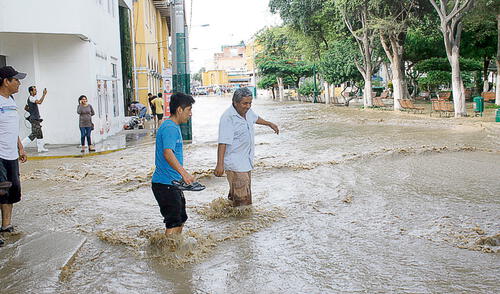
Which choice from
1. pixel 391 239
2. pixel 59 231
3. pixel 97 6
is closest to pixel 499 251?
pixel 391 239

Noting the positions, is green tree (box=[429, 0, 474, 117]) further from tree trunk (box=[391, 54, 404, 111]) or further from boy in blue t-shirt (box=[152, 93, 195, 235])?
boy in blue t-shirt (box=[152, 93, 195, 235])

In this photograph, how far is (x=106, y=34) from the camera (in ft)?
66.6

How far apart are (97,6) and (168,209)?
1496 cm

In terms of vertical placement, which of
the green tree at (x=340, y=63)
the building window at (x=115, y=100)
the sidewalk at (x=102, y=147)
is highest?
the green tree at (x=340, y=63)

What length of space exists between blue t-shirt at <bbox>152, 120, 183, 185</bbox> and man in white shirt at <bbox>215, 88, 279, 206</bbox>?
51.5 inches

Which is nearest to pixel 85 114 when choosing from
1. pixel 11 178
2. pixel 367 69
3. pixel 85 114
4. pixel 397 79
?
pixel 85 114

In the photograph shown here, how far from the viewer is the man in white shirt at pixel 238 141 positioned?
6766mm

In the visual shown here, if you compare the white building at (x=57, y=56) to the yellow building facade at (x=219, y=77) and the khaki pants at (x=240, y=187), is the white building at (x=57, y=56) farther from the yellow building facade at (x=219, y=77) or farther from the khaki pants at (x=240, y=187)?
the yellow building facade at (x=219, y=77)

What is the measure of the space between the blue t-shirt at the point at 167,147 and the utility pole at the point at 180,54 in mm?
12368

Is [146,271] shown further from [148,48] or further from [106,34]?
[148,48]

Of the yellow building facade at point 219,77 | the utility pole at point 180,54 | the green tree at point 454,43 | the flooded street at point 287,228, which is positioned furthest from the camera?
the yellow building facade at point 219,77

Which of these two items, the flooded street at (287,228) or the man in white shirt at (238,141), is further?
the man in white shirt at (238,141)

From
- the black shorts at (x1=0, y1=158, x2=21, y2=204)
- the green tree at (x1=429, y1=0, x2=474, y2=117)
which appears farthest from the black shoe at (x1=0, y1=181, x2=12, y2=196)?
the green tree at (x1=429, y1=0, x2=474, y2=117)

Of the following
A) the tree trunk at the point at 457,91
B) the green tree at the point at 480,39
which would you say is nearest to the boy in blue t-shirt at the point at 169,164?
the tree trunk at the point at 457,91
